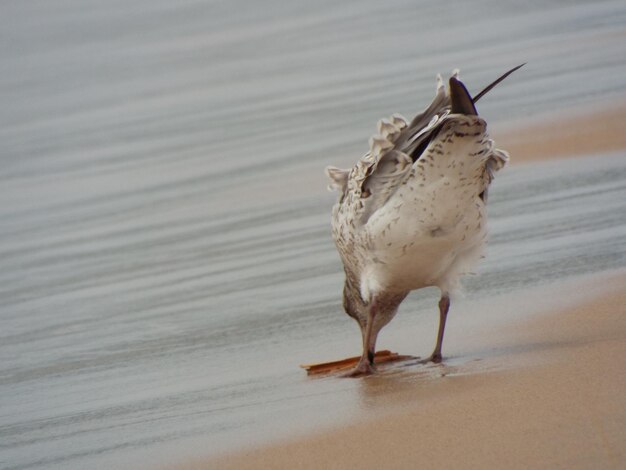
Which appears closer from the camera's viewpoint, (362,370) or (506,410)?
(506,410)

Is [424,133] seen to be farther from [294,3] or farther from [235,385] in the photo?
[294,3]

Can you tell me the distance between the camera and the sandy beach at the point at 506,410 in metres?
5.44

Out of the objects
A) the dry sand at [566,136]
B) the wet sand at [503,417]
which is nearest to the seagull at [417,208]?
the wet sand at [503,417]

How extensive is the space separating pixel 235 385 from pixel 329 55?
14.0m

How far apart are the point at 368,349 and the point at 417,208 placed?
2.86 ft

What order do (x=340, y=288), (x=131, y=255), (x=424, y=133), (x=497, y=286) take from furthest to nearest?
1. (x=131, y=255)
2. (x=340, y=288)
3. (x=497, y=286)
4. (x=424, y=133)

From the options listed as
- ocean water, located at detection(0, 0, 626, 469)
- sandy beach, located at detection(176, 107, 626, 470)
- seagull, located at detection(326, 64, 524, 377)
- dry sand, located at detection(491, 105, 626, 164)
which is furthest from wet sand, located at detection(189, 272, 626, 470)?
dry sand, located at detection(491, 105, 626, 164)

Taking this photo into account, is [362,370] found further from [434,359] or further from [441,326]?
[441,326]

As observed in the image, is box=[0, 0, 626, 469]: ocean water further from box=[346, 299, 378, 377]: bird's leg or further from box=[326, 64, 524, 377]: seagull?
box=[326, 64, 524, 377]: seagull

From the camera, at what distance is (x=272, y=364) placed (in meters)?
7.91

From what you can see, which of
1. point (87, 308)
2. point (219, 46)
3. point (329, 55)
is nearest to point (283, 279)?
point (87, 308)

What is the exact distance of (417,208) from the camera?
7.35 m

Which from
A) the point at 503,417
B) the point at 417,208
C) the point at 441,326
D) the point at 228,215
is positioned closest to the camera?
the point at 503,417

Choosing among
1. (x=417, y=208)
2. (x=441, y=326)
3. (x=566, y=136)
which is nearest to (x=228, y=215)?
(x=566, y=136)
